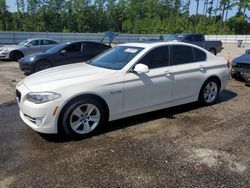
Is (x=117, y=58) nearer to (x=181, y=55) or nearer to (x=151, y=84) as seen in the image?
(x=151, y=84)

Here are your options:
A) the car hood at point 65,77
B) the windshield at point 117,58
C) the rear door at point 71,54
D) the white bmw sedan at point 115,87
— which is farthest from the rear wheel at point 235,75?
the rear door at point 71,54

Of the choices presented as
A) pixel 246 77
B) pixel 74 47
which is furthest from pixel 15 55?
pixel 246 77

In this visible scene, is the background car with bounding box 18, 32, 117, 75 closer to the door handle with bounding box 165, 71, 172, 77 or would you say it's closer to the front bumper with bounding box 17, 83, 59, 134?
the door handle with bounding box 165, 71, 172, 77

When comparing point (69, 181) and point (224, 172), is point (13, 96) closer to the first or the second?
point (69, 181)

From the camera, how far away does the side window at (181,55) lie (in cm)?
551

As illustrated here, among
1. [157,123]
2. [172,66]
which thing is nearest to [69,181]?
[157,123]

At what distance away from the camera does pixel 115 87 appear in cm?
457

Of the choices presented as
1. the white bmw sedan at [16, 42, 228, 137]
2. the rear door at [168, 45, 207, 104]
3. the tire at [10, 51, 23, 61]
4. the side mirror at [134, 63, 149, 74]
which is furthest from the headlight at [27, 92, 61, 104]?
the tire at [10, 51, 23, 61]

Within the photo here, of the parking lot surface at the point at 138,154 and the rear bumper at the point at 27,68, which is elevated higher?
the rear bumper at the point at 27,68

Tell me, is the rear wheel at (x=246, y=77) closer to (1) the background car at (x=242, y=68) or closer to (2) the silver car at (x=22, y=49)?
(1) the background car at (x=242, y=68)

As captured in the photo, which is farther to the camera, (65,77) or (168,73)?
(168,73)

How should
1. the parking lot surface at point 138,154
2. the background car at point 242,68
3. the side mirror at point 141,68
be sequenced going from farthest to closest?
the background car at point 242,68
the side mirror at point 141,68
the parking lot surface at point 138,154

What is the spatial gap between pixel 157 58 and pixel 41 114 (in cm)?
247

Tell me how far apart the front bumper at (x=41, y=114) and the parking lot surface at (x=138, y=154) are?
287 mm
